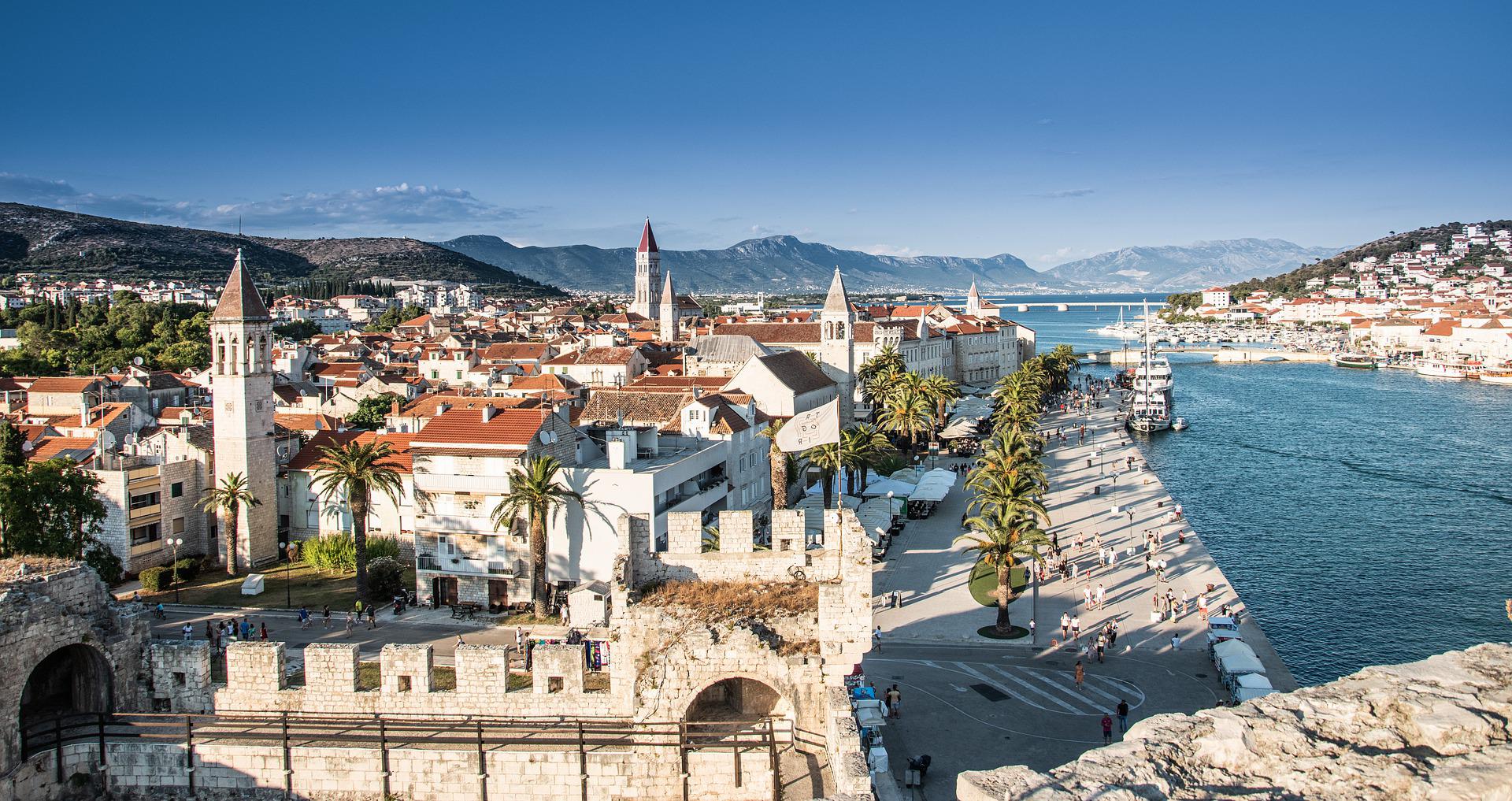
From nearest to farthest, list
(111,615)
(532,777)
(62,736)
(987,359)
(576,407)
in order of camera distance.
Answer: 1. (532,777)
2. (62,736)
3. (111,615)
4. (576,407)
5. (987,359)

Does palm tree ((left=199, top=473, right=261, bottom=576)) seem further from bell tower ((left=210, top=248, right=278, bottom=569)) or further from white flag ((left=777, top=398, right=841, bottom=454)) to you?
white flag ((left=777, top=398, right=841, bottom=454))

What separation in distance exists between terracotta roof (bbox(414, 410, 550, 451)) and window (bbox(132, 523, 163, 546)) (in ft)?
42.7

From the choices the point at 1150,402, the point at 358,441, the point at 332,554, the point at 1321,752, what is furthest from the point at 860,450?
the point at 1150,402

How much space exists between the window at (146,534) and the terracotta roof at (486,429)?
42.7 feet

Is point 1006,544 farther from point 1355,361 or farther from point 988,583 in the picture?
point 1355,361

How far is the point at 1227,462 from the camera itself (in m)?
76.4

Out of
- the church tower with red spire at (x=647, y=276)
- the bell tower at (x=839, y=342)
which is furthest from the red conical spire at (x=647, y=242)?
the bell tower at (x=839, y=342)

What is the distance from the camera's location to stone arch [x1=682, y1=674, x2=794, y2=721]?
1811cm

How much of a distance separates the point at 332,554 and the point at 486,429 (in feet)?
36.7

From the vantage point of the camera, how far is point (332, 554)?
144 feet

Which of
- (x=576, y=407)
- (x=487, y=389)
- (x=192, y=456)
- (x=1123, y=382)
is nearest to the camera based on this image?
(x=192, y=456)

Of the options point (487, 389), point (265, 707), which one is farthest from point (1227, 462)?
point (265, 707)

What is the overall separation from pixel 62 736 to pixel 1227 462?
75.5 m

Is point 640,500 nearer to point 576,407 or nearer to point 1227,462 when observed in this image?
point 576,407
